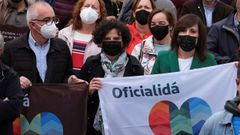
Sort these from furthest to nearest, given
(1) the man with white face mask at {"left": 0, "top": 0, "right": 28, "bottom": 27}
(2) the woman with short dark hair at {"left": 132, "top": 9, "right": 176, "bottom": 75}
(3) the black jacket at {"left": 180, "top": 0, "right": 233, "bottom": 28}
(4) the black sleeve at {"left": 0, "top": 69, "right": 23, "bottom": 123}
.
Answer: (3) the black jacket at {"left": 180, "top": 0, "right": 233, "bottom": 28} → (1) the man with white face mask at {"left": 0, "top": 0, "right": 28, "bottom": 27} → (2) the woman with short dark hair at {"left": 132, "top": 9, "right": 176, "bottom": 75} → (4) the black sleeve at {"left": 0, "top": 69, "right": 23, "bottom": 123}

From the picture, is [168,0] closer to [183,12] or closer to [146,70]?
[183,12]

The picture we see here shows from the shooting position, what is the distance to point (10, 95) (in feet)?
19.3

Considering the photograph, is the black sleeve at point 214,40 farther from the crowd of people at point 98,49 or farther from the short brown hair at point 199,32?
the short brown hair at point 199,32

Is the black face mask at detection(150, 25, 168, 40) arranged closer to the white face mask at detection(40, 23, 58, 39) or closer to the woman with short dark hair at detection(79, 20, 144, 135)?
the woman with short dark hair at detection(79, 20, 144, 135)

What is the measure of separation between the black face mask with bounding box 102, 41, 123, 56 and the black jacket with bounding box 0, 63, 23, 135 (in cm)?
113

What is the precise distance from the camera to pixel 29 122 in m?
6.74

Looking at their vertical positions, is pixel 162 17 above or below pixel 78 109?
above

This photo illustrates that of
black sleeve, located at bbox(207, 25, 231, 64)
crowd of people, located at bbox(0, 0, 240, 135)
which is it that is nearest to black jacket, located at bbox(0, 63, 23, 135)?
crowd of people, located at bbox(0, 0, 240, 135)

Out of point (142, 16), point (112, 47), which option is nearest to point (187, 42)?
point (112, 47)

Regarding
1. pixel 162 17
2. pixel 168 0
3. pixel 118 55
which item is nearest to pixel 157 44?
pixel 162 17

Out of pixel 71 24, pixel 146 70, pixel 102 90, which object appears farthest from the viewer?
pixel 71 24

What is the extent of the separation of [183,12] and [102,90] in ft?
9.37

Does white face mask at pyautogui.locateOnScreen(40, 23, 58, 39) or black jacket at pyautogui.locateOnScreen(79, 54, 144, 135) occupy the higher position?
white face mask at pyautogui.locateOnScreen(40, 23, 58, 39)

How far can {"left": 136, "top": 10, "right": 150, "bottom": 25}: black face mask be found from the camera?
26.2 ft
